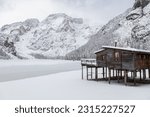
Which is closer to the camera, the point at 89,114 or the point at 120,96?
the point at 89,114

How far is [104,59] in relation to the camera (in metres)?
46.5

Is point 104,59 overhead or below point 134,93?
overhead

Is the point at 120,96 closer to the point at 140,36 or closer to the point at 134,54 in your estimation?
the point at 134,54

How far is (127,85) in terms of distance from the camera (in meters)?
42.0

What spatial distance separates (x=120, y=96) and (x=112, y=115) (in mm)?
11641

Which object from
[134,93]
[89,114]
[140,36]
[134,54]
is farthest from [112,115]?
[140,36]

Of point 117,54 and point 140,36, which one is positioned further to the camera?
point 140,36

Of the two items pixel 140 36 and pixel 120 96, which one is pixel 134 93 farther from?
pixel 140 36

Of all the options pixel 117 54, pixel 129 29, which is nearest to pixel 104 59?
pixel 117 54

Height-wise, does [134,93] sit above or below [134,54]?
below

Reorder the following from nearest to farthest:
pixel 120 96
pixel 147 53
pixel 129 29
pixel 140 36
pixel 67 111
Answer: pixel 67 111, pixel 120 96, pixel 147 53, pixel 140 36, pixel 129 29

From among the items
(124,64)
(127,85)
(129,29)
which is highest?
(129,29)

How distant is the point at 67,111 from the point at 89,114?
2.20 meters

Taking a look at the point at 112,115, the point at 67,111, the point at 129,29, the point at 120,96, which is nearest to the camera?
the point at 112,115
